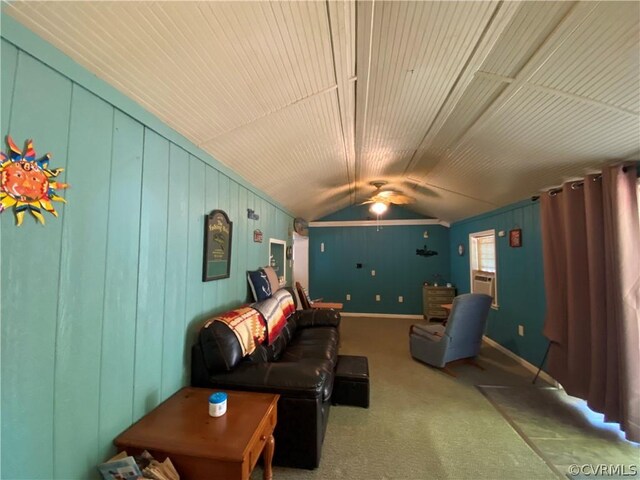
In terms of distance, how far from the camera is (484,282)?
4.62 meters

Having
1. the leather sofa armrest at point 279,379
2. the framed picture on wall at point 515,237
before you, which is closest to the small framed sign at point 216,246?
the leather sofa armrest at point 279,379

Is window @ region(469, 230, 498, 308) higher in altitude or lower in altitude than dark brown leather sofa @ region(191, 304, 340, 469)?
higher

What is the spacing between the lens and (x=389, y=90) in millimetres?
1844

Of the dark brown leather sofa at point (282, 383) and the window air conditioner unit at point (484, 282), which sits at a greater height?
the window air conditioner unit at point (484, 282)

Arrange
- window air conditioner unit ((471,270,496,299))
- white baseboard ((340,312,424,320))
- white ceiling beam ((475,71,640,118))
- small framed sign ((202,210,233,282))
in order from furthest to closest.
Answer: white baseboard ((340,312,424,320)), window air conditioner unit ((471,270,496,299)), small framed sign ((202,210,233,282)), white ceiling beam ((475,71,640,118))

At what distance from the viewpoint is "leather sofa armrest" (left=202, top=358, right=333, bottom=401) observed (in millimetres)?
1709

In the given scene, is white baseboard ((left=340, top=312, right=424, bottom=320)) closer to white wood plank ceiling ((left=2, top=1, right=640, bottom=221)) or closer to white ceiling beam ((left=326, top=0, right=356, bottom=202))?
white wood plank ceiling ((left=2, top=1, right=640, bottom=221))

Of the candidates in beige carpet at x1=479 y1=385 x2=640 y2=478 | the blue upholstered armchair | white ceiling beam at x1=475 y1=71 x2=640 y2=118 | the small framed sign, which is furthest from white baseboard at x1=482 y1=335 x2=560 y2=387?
the small framed sign

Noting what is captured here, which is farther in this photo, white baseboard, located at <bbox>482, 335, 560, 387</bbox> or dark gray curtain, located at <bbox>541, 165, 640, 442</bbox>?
white baseboard, located at <bbox>482, 335, 560, 387</bbox>

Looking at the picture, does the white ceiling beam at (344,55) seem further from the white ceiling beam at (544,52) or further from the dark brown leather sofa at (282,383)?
the dark brown leather sofa at (282,383)

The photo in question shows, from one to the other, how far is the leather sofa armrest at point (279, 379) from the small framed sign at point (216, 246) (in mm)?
743

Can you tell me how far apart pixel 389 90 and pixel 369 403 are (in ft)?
8.83

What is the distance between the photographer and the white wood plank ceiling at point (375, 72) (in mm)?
1078

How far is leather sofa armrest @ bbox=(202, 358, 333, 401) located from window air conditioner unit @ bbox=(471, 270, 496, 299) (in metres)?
3.77
